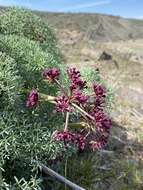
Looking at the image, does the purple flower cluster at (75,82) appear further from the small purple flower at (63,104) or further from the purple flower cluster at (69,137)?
the purple flower cluster at (69,137)

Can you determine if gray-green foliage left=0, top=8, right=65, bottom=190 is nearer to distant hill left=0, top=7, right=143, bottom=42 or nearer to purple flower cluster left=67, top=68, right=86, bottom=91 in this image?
purple flower cluster left=67, top=68, right=86, bottom=91

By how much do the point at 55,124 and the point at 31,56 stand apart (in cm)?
66

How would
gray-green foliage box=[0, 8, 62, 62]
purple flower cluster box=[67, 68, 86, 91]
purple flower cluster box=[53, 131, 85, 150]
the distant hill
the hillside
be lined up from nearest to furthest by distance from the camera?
purple flower cluster box=[53, 131, 85, 150]
purple flower cluster box=[67, 68, 86, 91]
gray-green foliage box=[0, 8, 62, 62]
the hillside
the distant hill

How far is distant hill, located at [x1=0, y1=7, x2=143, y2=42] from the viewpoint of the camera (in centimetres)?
2348

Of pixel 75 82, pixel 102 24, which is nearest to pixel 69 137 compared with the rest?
pixel 75 82

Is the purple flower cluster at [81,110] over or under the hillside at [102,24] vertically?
over

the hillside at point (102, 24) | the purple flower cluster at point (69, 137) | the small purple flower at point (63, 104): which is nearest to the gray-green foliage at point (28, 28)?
the small purple flower at point (63, 104)

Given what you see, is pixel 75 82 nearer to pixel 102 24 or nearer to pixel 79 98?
pixel 79 98

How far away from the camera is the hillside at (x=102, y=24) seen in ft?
76.7

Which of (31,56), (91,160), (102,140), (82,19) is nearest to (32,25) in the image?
(31,56)

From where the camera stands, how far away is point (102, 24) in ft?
84.4

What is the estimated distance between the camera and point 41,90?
426 cm

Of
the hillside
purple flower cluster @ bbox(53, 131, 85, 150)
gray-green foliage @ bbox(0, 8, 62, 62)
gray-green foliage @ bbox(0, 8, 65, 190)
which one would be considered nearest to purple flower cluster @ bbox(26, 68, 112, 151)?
purple flower cluster @ bbox(53, 131, 85, 150)

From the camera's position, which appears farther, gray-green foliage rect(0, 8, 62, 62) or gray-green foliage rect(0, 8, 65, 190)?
gray-green foliage rect(0, 8, 62, 62)
